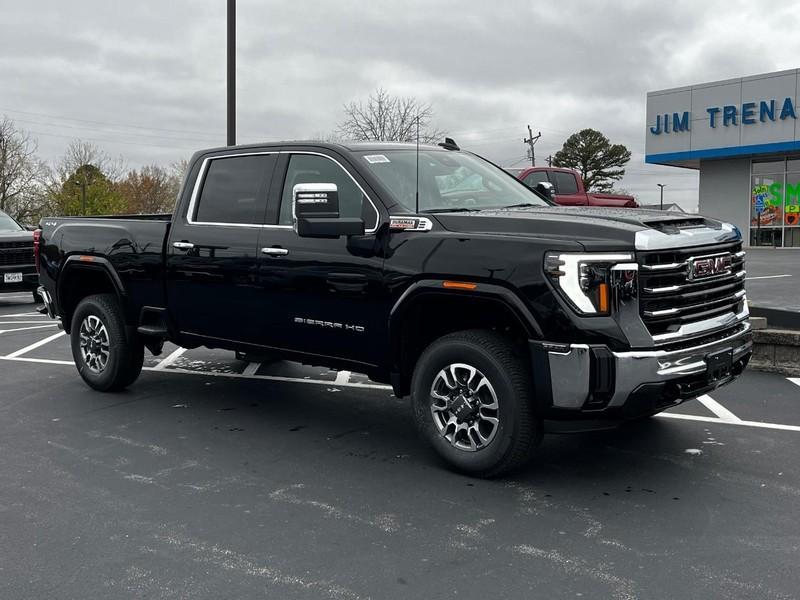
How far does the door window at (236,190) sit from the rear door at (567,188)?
40.8 feet

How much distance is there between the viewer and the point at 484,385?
4.62 metres

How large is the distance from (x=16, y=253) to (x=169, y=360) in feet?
23.4

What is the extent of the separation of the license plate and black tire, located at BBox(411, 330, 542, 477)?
97 centimetres

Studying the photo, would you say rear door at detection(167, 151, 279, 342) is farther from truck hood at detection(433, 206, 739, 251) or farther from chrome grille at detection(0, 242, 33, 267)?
chrome grille at detection(0, 242, 33, 267)

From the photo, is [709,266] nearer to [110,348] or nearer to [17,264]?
[110,348]

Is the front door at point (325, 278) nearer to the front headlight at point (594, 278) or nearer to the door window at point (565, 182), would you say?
the front headlight at point (594, 278)

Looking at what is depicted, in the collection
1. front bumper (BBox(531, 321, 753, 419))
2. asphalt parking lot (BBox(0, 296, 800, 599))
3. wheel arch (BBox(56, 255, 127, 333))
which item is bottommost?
asphalt parking lot (BBox(0, 296, 800, 599))

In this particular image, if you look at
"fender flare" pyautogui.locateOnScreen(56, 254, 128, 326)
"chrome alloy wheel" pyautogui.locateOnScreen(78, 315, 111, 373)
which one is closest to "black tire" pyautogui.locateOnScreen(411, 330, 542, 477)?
"fender flare" pyautogui.locateOnScreen(56, 254, 128, 326)

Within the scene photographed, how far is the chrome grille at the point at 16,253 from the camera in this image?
1442 centimetres

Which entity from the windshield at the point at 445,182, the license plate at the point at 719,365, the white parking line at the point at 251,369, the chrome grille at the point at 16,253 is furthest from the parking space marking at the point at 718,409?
the chrome grille at the point at 16,253

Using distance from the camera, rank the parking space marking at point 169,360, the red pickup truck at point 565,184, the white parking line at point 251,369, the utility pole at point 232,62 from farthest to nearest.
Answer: the red pickup truck at point 565,184, the utility pole at point 232,62, the parking space marking at point 169,360, the white parking line at point 251,369

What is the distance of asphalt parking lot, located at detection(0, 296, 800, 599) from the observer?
135 inches

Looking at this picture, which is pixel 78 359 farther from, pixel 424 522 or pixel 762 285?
pixel 762 285

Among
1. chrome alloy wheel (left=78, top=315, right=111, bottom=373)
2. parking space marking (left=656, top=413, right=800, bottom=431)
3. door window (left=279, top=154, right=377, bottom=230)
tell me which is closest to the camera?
door window (left=279, top=154, right=377, bottom=230)
